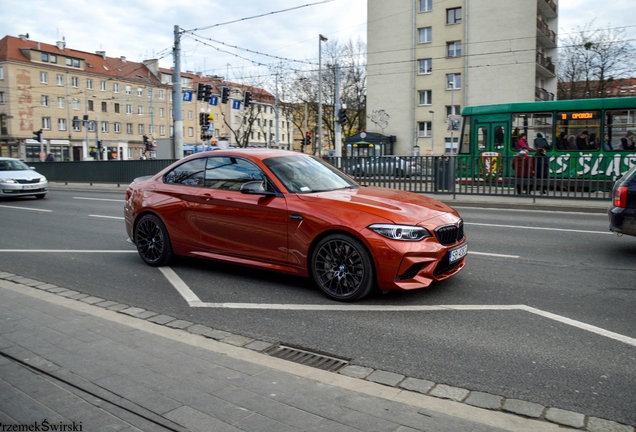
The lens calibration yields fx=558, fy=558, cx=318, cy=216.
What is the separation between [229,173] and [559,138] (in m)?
16.4

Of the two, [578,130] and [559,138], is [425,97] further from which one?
[578,130]

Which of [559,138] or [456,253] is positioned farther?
[559,138]

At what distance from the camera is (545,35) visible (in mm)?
48438

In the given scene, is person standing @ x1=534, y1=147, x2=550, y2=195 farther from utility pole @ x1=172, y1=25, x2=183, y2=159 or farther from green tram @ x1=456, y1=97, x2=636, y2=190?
utility pole @ x1=172, y1=25, x2=183, y2=159

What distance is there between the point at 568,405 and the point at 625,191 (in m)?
5.42

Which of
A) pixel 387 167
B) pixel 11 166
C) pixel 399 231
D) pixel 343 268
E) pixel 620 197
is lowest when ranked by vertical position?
pixel 343 268

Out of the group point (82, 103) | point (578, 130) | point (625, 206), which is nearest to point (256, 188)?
point (625, 206)

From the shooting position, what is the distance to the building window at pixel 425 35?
49.7 m

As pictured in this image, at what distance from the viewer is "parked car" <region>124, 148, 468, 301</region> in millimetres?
5523

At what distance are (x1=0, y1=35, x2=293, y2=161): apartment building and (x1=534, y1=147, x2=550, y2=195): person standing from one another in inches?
1713

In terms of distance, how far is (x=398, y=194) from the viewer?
6473mm

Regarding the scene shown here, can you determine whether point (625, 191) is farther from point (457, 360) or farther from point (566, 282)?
point (457, 360)

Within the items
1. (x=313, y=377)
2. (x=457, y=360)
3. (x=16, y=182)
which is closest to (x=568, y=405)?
(x=457, y=360)

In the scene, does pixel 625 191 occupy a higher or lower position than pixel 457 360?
higher
